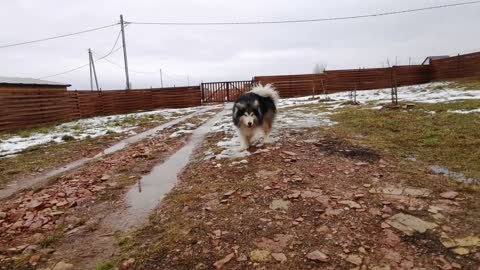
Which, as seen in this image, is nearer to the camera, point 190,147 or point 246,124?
point 246,124

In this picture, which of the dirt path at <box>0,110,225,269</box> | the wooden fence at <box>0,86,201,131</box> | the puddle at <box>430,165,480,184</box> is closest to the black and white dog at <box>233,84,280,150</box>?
the dirt path at <box>0,110,225,269</box>

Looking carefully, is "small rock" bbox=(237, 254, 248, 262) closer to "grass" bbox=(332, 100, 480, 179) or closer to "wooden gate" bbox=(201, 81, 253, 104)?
"grass" bbox=(332, 100, 480, 179)

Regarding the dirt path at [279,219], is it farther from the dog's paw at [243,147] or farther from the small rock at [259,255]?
the dog's paw at [243,147]

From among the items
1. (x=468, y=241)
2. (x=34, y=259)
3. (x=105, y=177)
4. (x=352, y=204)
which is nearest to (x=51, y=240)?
(x=34, y=259)

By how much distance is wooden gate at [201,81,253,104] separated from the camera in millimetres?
26406

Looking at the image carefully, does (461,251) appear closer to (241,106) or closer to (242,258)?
(242,258)

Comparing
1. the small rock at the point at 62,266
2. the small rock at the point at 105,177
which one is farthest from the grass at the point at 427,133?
the small rock at the point at 105,177

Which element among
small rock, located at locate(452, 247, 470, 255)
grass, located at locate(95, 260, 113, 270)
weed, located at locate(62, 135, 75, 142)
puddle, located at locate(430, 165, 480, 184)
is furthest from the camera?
weed, located at locate(62, 135, 75, 142)

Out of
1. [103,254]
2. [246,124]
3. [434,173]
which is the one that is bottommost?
[103,254]

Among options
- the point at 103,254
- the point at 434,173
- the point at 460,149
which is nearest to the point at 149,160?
the point at 103,254

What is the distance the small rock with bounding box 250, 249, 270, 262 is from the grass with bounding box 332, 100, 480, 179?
10.4 ft

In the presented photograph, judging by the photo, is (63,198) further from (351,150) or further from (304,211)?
(351,150)

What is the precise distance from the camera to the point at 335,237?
10.2ft

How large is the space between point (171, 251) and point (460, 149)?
5.07 m
